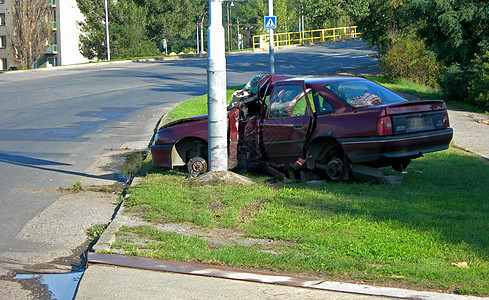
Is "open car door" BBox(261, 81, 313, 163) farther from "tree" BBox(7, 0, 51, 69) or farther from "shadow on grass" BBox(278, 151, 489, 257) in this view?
"tree" BBox(7, 0, 51, 69)

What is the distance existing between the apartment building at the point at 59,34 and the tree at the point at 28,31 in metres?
11.8

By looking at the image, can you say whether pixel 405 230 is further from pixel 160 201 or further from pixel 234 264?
pixel 160 201

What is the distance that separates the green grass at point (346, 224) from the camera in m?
5.42

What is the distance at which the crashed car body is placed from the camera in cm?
820

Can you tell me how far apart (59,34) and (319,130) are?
72554 mm

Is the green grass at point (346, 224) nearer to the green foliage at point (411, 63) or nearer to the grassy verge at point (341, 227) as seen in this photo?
the grassy verge at point (341, 227)

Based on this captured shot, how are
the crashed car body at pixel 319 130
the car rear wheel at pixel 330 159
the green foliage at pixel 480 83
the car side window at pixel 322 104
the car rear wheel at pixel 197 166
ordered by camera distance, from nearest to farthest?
the crashed car body at pixel 319 130
the car rear wheel at pixel 330 159
the car side window at pixel 322 104
the car rear wheel at pixel 197 166
the green foliage at pixel 480 83

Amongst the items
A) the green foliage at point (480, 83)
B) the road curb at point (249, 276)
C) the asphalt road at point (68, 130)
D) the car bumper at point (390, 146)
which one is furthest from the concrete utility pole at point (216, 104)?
the green foliage at point (480, 83)

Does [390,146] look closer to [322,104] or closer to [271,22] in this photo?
[322,104]

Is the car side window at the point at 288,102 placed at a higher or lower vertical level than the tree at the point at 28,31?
lower

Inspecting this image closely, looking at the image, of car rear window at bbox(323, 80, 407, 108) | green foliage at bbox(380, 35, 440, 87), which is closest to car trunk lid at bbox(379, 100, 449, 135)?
car rear window at bbox(323, 80, 407, 108)

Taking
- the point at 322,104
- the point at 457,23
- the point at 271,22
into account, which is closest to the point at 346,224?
the point at 322,104

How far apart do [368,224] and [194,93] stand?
1990 centimetres

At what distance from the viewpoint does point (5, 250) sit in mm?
6469
